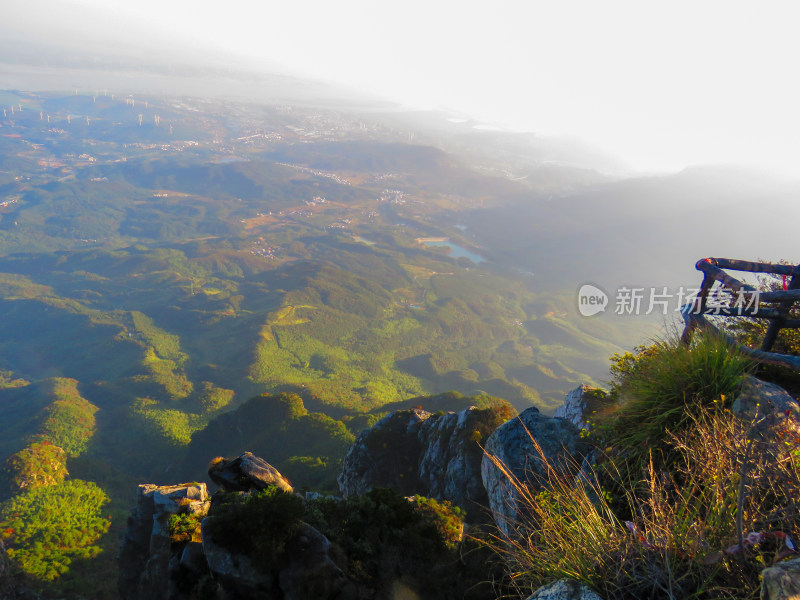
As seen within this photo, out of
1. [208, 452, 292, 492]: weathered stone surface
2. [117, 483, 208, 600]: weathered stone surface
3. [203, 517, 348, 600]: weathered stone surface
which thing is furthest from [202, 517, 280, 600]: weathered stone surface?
[117, 483, 208, 600]: weathered stone surface

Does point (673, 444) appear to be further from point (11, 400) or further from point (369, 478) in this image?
point (11, 400)

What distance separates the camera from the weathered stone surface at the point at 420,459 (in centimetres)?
2177

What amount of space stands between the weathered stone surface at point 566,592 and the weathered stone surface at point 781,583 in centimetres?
121

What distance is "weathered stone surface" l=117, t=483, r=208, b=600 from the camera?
1722 centimetres

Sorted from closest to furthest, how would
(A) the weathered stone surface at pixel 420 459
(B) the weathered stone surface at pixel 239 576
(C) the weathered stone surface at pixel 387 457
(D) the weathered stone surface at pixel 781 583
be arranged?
1. (D) the weathered stone surface at pixel 781 583
2. (B) the weathered stone surface at pixel 239 576
3. (A) the weathered stone surface at pixel 420 459
4. (C) the weathered stone surface at pixel 387 457

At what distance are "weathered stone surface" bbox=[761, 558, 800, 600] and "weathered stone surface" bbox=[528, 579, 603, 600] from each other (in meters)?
1.21

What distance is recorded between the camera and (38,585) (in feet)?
92.0

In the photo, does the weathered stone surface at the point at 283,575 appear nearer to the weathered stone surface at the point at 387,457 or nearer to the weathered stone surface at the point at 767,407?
the weathered stone surface at the point at 767,407

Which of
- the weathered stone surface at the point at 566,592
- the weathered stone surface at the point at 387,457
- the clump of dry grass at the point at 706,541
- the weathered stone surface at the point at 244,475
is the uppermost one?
the clump of dry grass at the point at 706,541

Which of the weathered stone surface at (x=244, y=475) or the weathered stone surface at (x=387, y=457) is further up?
the weathered stone surface at (x=244, y=475)

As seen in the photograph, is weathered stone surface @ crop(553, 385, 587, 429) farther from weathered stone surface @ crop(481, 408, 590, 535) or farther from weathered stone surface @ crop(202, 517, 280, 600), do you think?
weathered stone surface @ crop(202, 517, 280, 600)

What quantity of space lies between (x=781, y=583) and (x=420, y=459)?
27.0m

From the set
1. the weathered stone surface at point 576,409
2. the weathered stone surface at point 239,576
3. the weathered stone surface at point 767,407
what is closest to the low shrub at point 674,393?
the weathered stone surface at point 767,407

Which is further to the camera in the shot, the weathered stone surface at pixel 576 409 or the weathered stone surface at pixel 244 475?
the weathered stone surface at pixel 244 475
